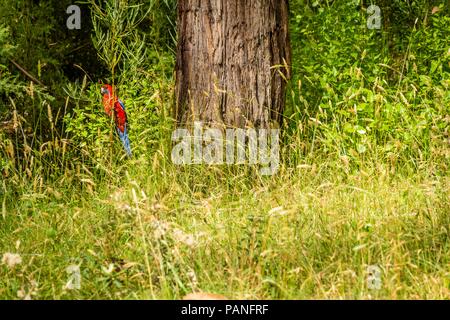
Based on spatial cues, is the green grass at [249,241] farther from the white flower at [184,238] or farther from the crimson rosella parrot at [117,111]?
the crimson rosella parrot at [117,111]

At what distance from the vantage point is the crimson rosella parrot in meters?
6.02

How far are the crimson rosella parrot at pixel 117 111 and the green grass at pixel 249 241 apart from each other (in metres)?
0.80

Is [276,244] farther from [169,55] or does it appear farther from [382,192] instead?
[169,55]

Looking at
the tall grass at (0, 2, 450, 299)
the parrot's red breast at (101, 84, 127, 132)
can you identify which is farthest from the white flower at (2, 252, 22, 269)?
the parrot's red breast at (101, 84, 127, 132)

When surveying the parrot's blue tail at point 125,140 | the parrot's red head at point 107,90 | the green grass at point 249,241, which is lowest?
the green grass at point 249,241

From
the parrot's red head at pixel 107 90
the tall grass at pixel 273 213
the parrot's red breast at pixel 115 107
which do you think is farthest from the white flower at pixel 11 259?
the parrot's red head at pixel 107 90

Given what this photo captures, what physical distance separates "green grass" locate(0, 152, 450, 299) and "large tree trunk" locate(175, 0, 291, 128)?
0.63 meters

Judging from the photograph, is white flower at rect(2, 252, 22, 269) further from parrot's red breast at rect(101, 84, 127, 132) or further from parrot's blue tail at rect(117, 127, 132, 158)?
parrot's red breast at rect(101, 84, 127, 132)

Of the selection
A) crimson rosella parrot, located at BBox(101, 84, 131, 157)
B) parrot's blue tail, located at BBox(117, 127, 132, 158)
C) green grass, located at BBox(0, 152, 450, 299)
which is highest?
crimson rosella parrot, located at BBox(101, 84, 131, 157)

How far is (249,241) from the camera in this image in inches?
167

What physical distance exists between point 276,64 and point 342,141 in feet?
2.24

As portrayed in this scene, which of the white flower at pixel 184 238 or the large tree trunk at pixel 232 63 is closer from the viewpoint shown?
the white flower at pixel 184 238

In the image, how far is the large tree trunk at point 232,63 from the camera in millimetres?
5738

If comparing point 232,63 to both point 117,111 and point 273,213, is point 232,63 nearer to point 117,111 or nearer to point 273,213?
point 117,111
